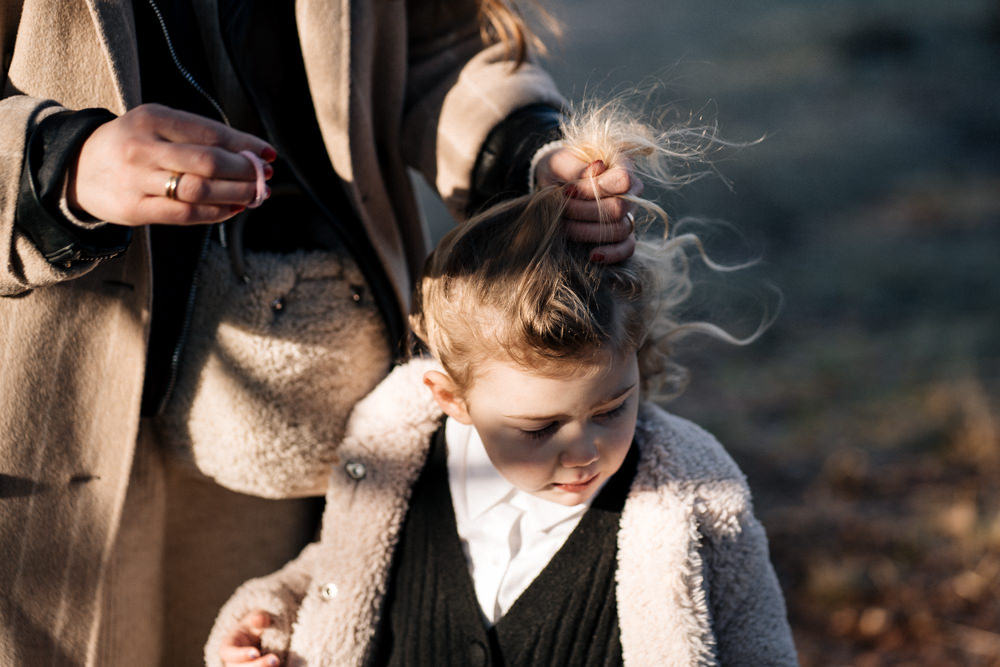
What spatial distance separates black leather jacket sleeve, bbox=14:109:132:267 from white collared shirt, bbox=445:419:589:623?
24.2 inches

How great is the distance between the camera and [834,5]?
9.76m

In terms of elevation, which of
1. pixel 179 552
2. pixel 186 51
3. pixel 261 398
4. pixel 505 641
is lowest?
pixel 505 641

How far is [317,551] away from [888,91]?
24.6 ft

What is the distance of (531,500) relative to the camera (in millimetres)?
1334

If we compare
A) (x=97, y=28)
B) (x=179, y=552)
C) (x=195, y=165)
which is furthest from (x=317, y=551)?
(x=97, y=28)

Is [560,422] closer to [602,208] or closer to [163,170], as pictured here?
[602,208]

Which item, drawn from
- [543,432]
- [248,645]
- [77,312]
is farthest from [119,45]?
[248,645]

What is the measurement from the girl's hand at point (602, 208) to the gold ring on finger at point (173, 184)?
19.8 inches

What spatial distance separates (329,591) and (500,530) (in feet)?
0.88

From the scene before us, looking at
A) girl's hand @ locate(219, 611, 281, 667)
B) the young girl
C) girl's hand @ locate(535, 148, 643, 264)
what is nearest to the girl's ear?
the young girl

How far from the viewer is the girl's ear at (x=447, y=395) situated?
1.31 m

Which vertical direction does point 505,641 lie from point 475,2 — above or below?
below

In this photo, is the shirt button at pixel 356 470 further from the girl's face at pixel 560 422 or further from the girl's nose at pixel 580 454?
the girl's nose at pixel 580 454

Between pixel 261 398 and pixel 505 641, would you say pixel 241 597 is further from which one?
pixel 505 641
